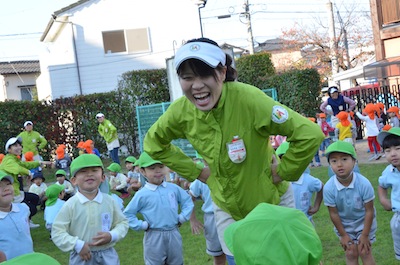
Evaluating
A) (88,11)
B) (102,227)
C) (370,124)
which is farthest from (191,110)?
(88,11)

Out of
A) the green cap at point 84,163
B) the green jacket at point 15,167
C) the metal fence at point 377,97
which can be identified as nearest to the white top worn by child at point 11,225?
the green cap at point 84,163

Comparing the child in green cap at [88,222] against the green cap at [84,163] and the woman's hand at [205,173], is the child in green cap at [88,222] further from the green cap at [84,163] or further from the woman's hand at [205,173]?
the woman's hand at [205,173]

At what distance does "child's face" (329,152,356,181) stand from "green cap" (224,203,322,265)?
3611 millimetres

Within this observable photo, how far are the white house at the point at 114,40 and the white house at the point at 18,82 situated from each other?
17.7 metres

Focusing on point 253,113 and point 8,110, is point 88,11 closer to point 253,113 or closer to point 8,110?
point 8,110

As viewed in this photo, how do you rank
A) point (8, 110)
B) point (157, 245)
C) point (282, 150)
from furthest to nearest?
point (8, 110), point (282, 150), point (157, 245)

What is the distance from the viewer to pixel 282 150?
22.9ft

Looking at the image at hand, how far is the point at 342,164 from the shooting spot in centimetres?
611

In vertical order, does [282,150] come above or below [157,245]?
above

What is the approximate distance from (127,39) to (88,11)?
2463 millimetres

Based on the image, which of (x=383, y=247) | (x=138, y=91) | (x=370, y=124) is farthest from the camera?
(x=138, y=91)

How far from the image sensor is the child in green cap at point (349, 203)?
6055 mm

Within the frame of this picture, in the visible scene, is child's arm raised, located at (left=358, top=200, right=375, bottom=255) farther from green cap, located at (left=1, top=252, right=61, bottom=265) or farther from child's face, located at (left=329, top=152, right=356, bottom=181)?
green cap, located at (left=1, top=252, right=61, bottom=265)

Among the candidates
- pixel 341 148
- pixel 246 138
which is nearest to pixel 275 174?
pixel 246 138
